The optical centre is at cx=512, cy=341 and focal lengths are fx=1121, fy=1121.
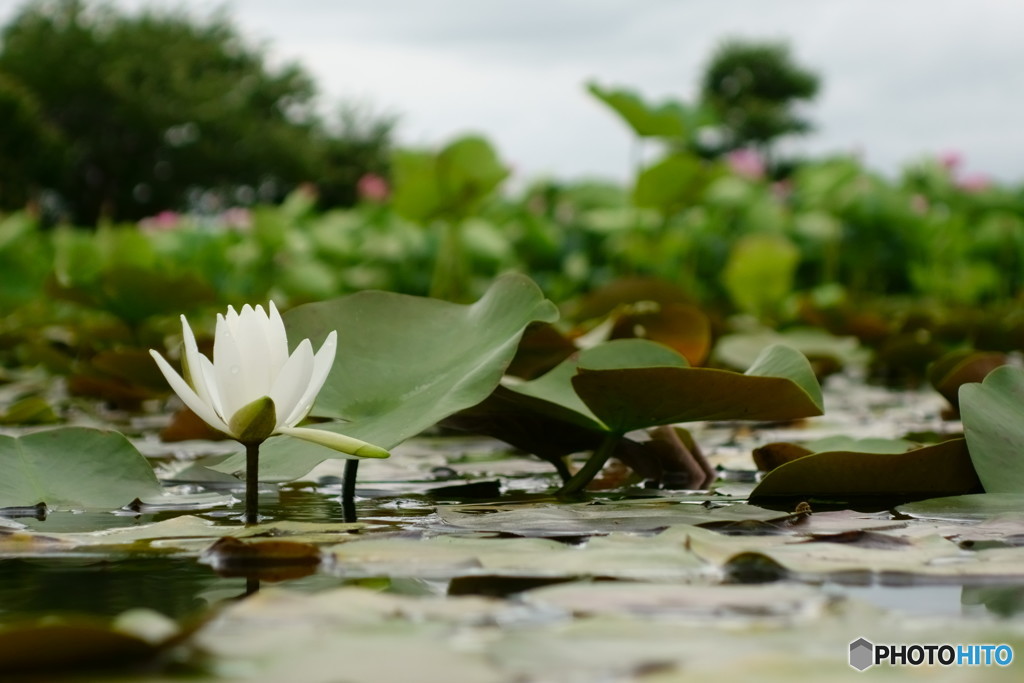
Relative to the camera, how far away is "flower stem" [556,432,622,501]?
81 centimetres

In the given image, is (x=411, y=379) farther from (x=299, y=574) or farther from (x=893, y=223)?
(x=893, y=223)

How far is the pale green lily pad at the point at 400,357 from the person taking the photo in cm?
73

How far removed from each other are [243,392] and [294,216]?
4.70m

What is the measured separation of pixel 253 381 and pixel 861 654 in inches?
14.9

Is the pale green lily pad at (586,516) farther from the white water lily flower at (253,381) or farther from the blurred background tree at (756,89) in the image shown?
the blurred background tree at (756,89)

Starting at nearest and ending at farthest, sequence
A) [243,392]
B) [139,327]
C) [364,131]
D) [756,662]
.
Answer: [756,662], [243,392], [139,327], [364,131]

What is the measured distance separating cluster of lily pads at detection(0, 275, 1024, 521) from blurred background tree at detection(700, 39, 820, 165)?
887 inches

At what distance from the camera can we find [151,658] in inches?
14.8

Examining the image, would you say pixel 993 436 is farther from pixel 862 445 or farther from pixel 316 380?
pixel 316 380

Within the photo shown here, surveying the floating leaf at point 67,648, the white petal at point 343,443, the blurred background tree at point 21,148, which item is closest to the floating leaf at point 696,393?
the white petal at point 343,443

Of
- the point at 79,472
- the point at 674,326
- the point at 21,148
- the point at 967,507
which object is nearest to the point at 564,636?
the point at 967,507

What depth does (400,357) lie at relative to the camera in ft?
2.79

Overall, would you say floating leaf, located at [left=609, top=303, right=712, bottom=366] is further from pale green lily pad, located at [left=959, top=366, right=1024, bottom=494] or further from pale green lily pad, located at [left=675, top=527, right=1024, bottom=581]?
pale green lily pad, located at [left=675, top=527, right=1024, bottom=581]

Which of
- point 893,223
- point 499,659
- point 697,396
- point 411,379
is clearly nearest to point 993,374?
point 697,396
